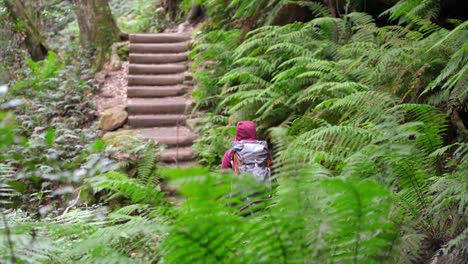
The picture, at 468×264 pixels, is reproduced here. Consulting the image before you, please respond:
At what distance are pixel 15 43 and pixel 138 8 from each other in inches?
217

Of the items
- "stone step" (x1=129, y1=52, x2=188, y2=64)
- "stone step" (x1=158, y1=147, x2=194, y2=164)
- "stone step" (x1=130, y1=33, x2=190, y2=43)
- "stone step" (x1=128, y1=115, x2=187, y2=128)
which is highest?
"stone step" (x1=130, y1=33, x2=190, y2=43)

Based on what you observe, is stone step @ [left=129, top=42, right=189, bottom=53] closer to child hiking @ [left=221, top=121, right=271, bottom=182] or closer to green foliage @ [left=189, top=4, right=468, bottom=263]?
green foliage @ [left=189, top=4, right=468, bottom=263]

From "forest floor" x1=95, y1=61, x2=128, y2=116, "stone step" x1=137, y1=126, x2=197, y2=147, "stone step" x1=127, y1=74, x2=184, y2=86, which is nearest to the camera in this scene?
"stone step" x1=137, y1=126, x2=197, y2=147

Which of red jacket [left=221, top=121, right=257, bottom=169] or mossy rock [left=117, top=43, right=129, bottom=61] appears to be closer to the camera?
red jacket [left=221, top=121, right=257, bottom=169]

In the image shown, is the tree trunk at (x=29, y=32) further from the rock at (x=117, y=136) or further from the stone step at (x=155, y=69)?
the rock at (x=117, y=136)

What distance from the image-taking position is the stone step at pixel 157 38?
1096 cm

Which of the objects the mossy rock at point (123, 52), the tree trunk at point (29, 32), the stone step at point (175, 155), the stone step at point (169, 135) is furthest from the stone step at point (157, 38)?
the stone step at point (175, 155)

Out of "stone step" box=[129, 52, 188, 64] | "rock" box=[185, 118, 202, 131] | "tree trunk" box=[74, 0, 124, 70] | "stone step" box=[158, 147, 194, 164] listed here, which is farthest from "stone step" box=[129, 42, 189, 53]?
"stone step" box=[158, 147, 194, 164]

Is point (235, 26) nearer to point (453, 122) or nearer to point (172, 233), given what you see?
point (453, 122)

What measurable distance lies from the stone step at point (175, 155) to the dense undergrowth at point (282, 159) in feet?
1.04

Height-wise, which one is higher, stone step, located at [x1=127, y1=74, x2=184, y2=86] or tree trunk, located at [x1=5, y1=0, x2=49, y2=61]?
tree trunk, located at [x1=5, y1=0, x2=49, y2=61]

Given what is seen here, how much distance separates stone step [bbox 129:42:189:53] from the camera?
34.8ft

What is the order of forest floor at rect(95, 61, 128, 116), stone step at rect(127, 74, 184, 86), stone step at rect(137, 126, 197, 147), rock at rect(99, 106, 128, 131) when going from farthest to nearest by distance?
stone step at rect(127, 74, 184, 86)
forest floor at rect(95, 61, 128, 116)
rock at rect(99, 106, 128, 131)
stone step at rect(137, 126, 197, 147)

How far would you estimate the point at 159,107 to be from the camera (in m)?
8.73
